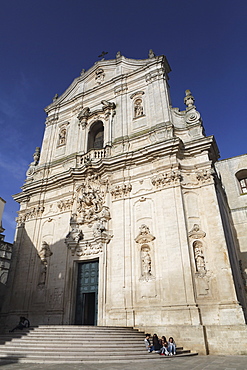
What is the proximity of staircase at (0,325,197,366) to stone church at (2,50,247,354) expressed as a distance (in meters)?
1.45

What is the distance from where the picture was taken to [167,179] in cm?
1216

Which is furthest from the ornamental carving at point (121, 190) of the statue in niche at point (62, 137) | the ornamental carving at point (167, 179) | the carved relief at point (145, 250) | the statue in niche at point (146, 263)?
the statue in niche at point (62, 137)

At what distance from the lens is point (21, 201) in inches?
672

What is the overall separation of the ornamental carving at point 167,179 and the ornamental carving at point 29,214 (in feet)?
23.8

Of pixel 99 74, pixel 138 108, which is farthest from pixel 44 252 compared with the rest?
pixel 99 74

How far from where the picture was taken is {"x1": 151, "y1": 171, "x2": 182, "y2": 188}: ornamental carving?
11961mm

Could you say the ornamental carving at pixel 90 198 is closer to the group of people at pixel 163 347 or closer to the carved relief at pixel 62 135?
the carved relief at pixel 62 135

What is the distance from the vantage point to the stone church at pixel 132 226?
983cm

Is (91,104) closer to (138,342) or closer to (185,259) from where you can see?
(185,259)

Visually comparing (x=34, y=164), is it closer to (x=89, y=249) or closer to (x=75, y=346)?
(x=89, y=249)

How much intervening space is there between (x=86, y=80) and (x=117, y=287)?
48.7 ft

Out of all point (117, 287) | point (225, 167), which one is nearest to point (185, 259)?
point (117, 287)

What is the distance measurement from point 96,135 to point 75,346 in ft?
41.7

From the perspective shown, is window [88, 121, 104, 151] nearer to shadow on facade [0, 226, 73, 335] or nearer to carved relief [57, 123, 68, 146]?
carved relief [57, 123, 68, 146]
